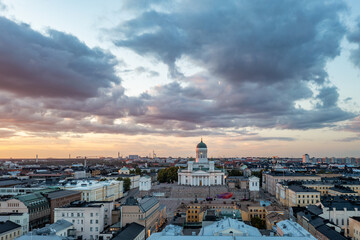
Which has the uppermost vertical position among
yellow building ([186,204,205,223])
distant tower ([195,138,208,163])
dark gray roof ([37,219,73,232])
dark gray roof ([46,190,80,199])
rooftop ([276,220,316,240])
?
distant tower ([195,138,208,163])

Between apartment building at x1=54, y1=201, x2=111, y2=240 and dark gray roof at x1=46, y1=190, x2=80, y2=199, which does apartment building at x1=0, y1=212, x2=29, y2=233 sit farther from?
dark gray roof at x1=46, y1=190, x2=80, y2=199

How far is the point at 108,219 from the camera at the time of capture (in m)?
73.6

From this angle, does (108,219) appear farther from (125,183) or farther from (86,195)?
→ (125,183)

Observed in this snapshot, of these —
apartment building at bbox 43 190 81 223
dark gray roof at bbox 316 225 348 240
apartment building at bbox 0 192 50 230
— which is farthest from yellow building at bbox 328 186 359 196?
apartment building at bbox 0 192 50 230

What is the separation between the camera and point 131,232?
2216 inches

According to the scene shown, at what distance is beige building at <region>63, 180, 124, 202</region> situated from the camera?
317ft

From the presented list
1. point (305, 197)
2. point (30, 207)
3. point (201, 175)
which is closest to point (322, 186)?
point (305, 197)

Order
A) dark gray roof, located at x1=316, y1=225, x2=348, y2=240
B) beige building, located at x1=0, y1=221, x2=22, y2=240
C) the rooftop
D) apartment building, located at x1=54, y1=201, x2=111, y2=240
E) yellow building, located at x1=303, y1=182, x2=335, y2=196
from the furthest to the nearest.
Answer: yellow building, located at x1=303, y1=182, x2=335, y2=196 < apartment building, located at x1=54, y1=201, x2=111, y2=240 < beige building, located at x1=0, y1=221, x2=22, y2=240 < dark gray roof, located at x1=316, y1=225, x2=348, y2=240 < the rooftop

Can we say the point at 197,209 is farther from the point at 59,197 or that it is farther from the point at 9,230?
the point at 9,230

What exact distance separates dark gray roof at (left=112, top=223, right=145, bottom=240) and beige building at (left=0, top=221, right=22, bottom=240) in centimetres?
1802

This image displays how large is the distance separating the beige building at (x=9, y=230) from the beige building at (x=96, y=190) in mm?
35711

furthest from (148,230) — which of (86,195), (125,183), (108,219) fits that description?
(125,183)

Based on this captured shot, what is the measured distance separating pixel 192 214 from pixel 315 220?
26417 mm

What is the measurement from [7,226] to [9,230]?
1.44m
